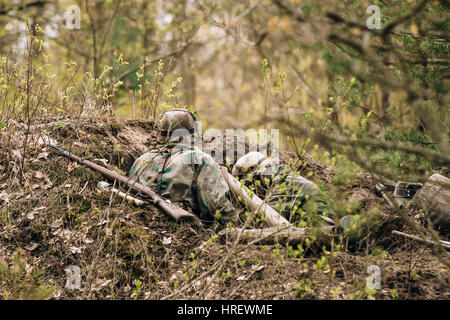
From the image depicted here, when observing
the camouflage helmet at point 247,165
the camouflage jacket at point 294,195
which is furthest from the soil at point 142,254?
the camouflage helmet at point 247,165

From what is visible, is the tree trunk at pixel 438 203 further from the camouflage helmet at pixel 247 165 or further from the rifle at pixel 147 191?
the rifle at pixel 147 191

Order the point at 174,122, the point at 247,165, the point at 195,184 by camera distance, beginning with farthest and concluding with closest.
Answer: the point at 247,165, the point at 174,122, the point at 195,184

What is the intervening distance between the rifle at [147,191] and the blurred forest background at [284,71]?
2.52ft

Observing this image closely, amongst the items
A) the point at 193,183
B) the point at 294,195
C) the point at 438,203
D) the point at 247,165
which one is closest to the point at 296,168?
the point at 294,195


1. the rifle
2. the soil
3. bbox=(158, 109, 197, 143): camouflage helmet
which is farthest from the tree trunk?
bbox=(158, 109, 197, 143): camouflage helmet

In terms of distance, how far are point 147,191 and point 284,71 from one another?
3.44 metres

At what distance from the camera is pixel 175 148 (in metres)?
5.64

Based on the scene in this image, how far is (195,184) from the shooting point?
17.8 feet

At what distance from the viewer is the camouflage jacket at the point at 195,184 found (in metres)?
5.24

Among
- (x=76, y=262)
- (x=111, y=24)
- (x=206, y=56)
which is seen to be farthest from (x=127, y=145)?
(x=206, y=56)

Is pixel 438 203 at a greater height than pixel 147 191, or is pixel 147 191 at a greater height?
pixel 147 191

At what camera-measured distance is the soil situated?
395 cm

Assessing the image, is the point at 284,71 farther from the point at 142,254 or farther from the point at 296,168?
the point at 142,254
